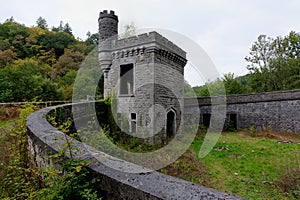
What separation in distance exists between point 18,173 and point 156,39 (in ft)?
25.3

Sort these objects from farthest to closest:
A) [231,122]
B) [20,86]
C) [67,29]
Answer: [67,29] → [20,86] → [231,122]

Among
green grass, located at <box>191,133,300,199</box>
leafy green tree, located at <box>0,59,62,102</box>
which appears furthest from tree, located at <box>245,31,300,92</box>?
leafy green tree, located at <box>0,59,62,102</box>

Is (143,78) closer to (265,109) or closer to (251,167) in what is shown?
(251,167)

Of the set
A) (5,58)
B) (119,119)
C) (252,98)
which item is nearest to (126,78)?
(119,119)

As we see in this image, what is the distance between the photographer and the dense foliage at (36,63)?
1723cm

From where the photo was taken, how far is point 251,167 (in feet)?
23.3

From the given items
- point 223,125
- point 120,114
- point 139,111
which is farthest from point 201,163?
point 223,125

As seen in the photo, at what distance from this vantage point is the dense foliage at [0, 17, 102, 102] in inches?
678

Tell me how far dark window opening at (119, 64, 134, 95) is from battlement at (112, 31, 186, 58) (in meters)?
1.07

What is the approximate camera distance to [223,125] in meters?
15.6

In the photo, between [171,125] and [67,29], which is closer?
[171,125]

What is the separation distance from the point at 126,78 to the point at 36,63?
21526mm

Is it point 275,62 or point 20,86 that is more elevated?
point 275,62

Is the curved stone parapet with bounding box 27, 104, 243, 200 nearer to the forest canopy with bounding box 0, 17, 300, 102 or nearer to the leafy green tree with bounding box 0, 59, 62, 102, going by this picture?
the leafy green tree with bounding box 0, 59, 62, 102
